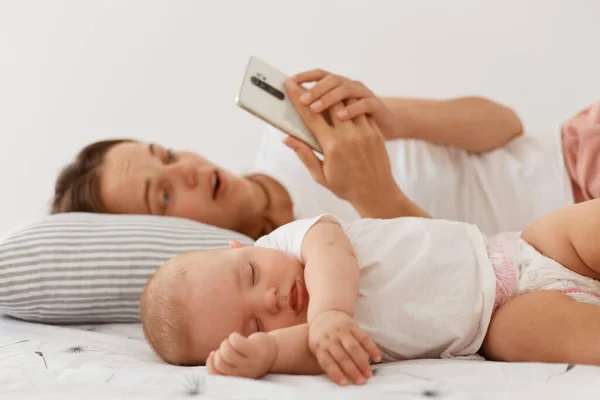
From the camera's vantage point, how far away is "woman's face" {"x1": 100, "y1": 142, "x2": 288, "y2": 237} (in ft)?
4.64

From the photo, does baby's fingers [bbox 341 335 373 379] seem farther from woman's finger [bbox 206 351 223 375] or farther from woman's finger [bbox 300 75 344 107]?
woman's finger [bbox 300 75 344 107]

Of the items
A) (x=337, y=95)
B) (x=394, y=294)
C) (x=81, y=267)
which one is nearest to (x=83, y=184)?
(x=81, y=267)

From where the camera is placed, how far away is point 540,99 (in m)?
1.98

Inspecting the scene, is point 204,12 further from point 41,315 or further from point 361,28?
point 41,315

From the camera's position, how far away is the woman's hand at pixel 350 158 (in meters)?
1.20

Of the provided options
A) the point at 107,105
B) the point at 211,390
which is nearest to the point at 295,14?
the point at 107,105

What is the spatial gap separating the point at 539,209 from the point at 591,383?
717 mm

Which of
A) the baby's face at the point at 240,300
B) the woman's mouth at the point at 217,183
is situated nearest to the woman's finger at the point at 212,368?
the baby's face at the point at 240,300

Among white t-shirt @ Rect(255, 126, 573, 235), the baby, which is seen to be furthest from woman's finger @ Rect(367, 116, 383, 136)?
the baby

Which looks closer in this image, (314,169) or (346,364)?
(346,364)

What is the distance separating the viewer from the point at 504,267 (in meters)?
0.97

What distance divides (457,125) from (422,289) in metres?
0.67

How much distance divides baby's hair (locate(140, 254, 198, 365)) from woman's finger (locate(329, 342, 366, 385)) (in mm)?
248

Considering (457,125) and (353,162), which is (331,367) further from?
(457,125)
